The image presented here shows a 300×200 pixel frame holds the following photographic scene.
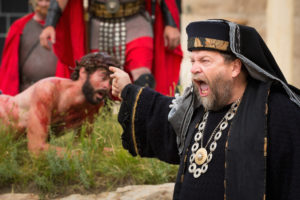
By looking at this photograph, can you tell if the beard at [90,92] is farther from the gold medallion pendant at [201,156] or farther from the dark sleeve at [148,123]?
the gold medallion pendant at [201,156]

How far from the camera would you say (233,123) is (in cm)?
311

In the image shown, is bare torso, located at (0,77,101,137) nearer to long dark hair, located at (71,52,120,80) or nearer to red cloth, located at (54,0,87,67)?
long dark hair, located at (71,52,120,80)

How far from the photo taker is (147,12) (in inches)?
216

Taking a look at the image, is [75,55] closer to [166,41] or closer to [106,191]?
[166,41]

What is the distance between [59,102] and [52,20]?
99 cm

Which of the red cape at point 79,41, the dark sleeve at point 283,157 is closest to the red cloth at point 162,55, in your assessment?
the red cape at point 79,41

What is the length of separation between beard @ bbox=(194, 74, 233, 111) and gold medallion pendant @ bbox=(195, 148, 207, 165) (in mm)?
222

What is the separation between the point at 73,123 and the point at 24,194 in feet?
2.21

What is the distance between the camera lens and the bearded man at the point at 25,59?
6.16 meters

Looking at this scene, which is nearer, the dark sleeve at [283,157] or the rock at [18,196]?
the dark sleeve at [283,157]

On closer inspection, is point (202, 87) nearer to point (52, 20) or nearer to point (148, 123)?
point (148, 123)

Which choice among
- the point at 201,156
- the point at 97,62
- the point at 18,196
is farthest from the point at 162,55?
the point at 201,156

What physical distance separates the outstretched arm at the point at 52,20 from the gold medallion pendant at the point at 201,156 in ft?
7.33

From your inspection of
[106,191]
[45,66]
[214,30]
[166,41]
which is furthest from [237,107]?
[45,66]
